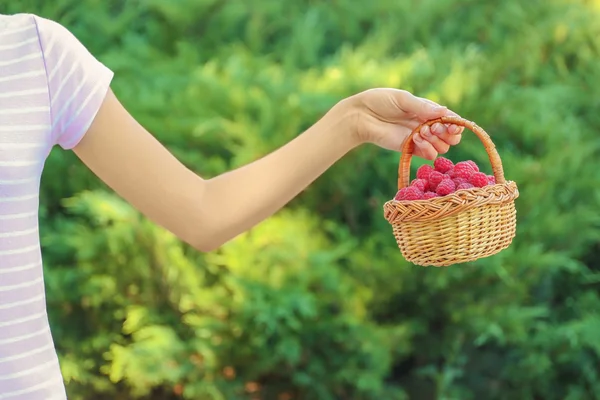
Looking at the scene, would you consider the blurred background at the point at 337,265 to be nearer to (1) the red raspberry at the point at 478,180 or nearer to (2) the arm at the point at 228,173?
(1) the red raspberry at the point at 478,180

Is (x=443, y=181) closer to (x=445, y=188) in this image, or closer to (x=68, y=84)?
(x=445, y=188)

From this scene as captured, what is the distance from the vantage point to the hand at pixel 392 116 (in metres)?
1.29

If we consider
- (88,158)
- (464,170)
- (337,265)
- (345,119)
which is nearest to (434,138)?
(345,119)

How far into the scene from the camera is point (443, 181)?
156cm

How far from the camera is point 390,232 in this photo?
114 inches

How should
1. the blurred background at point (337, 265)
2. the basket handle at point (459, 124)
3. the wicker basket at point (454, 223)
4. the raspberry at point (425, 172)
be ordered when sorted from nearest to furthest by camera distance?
the basket handle at point (459, 124) → the wicker basket at point (454, 223) → the raspberry at point (425, 172) → the blurred background at point (337, 265)

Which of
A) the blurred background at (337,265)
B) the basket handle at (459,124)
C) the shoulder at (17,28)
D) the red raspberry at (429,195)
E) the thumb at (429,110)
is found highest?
the shoulder at (17,28)

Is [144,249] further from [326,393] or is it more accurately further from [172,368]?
[326,393]

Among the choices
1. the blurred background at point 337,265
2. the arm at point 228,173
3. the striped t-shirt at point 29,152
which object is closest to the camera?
the striped t-shirt at point 29,152

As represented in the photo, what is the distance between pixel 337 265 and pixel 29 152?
1.86 m

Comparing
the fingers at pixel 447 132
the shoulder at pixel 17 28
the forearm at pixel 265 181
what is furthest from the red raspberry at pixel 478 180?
the shoulder at pixel 17 28

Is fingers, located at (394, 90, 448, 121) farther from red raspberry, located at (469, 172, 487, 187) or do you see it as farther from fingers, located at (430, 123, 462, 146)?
red raspberry, located at (469, 172, 487, 187)

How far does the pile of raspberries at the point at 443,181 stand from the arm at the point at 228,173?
22 centimetres

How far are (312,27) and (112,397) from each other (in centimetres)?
150
